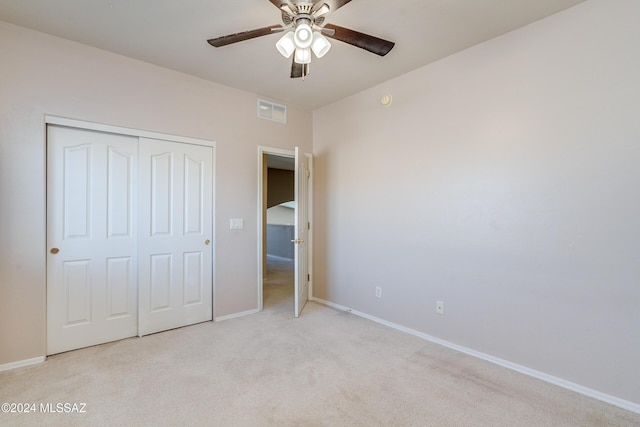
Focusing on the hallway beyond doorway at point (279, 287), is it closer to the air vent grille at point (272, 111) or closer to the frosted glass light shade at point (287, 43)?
the air vent grille at point (272, 111)

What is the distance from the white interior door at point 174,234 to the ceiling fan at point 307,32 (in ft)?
4.96

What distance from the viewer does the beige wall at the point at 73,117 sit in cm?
233

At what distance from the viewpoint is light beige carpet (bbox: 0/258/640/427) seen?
5.89 ft

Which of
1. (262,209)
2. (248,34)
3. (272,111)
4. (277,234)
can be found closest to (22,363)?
(262,209)

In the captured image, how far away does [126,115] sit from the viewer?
2.84 meters

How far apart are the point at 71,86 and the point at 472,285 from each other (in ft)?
12.8

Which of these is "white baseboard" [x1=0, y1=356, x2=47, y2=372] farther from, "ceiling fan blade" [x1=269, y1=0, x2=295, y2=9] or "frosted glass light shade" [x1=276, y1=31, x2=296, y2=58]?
"ceiling fan blade" [x1=269, y1=0, x2=295, y2=9]

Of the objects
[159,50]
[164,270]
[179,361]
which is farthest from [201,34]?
[179,361]

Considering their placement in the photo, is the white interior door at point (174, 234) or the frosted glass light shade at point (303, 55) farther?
the white interior door at point (174, 234)

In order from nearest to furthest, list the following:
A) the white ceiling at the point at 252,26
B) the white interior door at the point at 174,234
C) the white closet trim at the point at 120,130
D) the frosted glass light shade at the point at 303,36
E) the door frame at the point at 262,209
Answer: the frosted glass light shade at the point at 303,36, the white ceiling at the point at 252,26, the white closet trim at the point at 120,130, the white interior door at the point at 174,234, the door frame at the point at 262,209

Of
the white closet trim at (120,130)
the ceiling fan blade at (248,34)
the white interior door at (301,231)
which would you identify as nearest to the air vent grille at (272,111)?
the white interior door at (301,231)

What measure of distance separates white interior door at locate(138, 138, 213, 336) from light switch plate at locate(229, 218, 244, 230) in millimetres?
230

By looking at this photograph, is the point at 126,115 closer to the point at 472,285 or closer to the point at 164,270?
the point at 164,270

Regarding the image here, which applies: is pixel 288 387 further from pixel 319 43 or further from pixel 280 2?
pixel 280 2
